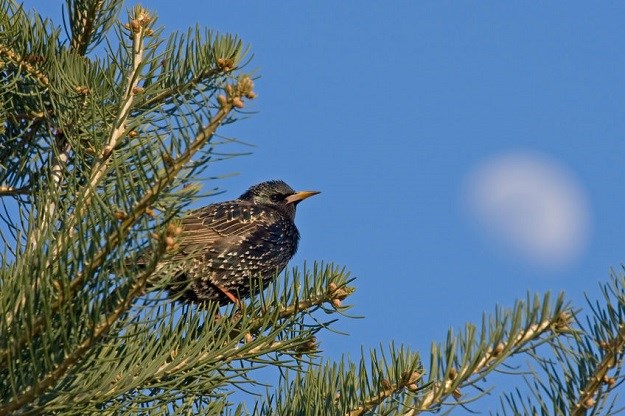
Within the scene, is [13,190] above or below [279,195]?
below

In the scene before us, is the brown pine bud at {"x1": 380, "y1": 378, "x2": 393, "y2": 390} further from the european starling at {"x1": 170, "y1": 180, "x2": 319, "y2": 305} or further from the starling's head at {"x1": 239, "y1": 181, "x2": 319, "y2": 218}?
the starling's head at {"x1": 239, "y1": 181, "x2": 319, "y2": 218}

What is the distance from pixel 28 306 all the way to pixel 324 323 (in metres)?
1.36

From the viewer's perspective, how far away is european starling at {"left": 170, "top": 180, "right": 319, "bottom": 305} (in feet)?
16.8

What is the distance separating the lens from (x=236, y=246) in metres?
5.33

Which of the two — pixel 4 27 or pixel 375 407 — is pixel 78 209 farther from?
pixel 4 27

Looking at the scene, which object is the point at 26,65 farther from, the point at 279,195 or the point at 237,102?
the point at 279,195

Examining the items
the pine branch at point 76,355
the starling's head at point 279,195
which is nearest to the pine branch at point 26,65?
the pine branch at point 76,355

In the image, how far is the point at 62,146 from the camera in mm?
3273

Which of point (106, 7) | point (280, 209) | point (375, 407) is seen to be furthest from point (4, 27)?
point (280, 209)

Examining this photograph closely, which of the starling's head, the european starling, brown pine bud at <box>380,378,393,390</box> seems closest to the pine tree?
brown pine bud at <box>380,378,393,390</box>

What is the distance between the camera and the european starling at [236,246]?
5133 mm

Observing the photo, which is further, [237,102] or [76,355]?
[76,355]

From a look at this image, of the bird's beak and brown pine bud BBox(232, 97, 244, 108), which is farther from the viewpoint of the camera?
the bird's beak

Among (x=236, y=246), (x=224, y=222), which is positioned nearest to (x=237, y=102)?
(x=236, y=246)
